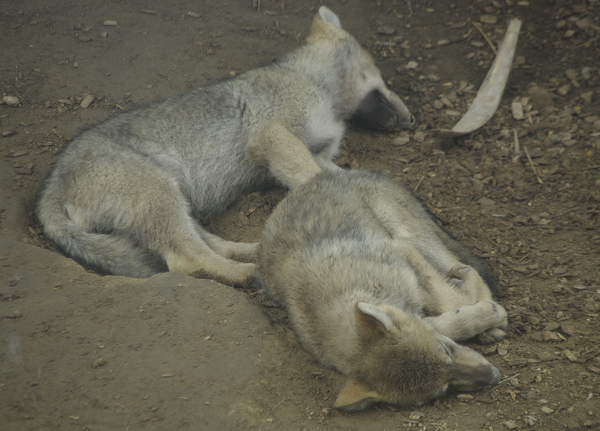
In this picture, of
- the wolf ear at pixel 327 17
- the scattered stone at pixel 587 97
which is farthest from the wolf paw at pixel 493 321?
the wolf ear at pixel 327 17

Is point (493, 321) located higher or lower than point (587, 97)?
lower

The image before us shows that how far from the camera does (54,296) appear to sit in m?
3.28

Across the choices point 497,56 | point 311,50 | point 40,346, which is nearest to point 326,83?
point 311,50

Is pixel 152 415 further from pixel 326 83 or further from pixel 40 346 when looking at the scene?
pixel 326 83

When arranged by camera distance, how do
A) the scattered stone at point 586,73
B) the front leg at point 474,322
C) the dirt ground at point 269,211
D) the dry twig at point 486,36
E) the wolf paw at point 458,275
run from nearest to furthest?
the dirt ground at point 269,211
the front leg at point 474,322
the wolf paw at point 458,275
the scattered stone at point 586,73
the dry twig at point 486,36

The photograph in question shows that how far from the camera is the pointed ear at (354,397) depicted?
2633 millimetres

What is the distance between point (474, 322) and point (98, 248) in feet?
9.14

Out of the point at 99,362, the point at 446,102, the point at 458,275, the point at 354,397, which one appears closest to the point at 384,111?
the point at 446,102

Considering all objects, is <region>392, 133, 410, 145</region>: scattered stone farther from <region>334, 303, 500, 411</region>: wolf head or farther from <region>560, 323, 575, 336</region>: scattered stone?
<region>334, 303, 500, 411</region>: wolf head

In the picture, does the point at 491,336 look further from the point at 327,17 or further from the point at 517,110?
the point at 327,17

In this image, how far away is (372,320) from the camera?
2.61 meters

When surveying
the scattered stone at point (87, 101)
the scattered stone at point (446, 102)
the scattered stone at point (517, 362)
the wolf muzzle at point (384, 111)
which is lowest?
the scattered stone at point (87, 101)

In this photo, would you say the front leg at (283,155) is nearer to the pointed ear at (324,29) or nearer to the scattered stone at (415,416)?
the pointed ear at (324,29)

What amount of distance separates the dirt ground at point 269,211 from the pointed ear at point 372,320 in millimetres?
489
